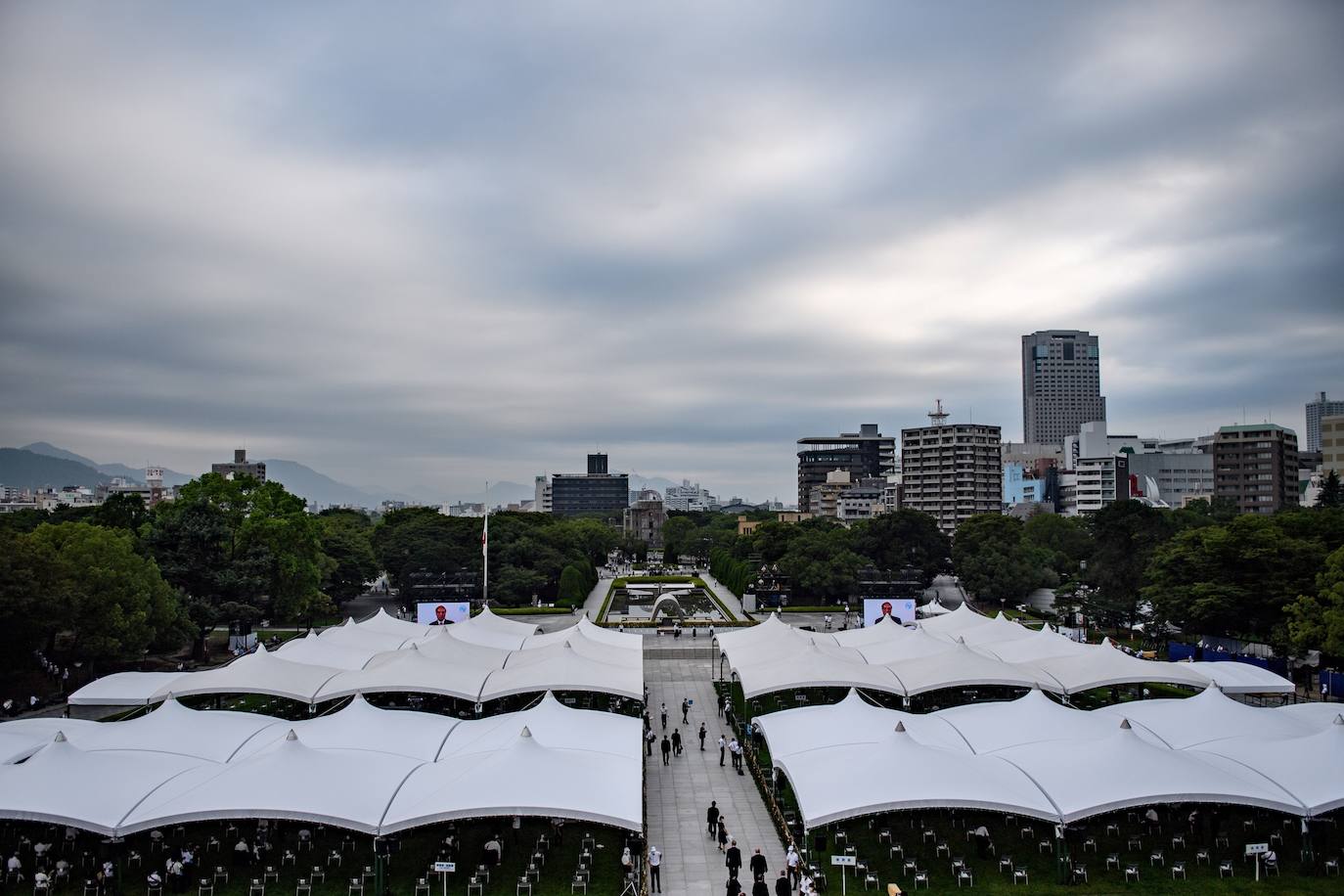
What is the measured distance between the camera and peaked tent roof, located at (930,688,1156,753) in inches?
778

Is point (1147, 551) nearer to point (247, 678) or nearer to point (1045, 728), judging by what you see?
point (1045, 728)

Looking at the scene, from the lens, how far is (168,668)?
36.6 metres

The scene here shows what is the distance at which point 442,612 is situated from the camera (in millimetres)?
43281

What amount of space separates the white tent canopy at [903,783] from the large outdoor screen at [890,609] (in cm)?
2624

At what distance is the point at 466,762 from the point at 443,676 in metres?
9.44

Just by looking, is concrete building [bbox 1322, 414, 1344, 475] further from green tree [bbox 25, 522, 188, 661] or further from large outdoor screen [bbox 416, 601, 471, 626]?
green tree [bbox 25, 522, 188, 661]

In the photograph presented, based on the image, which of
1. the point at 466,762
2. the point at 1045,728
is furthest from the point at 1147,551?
the point at 466,762

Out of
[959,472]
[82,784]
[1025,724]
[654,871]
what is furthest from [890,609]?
[959,472]

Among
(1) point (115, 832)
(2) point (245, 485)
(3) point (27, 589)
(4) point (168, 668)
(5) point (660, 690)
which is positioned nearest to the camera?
(1) point (115, 832)

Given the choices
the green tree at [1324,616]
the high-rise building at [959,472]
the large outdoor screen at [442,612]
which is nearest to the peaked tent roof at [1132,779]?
the green tree at [1324,616]

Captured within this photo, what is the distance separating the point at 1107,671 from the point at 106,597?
32786 mm

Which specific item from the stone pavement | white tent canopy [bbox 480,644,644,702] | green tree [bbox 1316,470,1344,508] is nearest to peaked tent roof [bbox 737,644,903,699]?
the stone pavement

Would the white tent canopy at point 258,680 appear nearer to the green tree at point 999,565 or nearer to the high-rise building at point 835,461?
the green tree at point 999,565

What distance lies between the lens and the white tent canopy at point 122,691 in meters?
26.5
